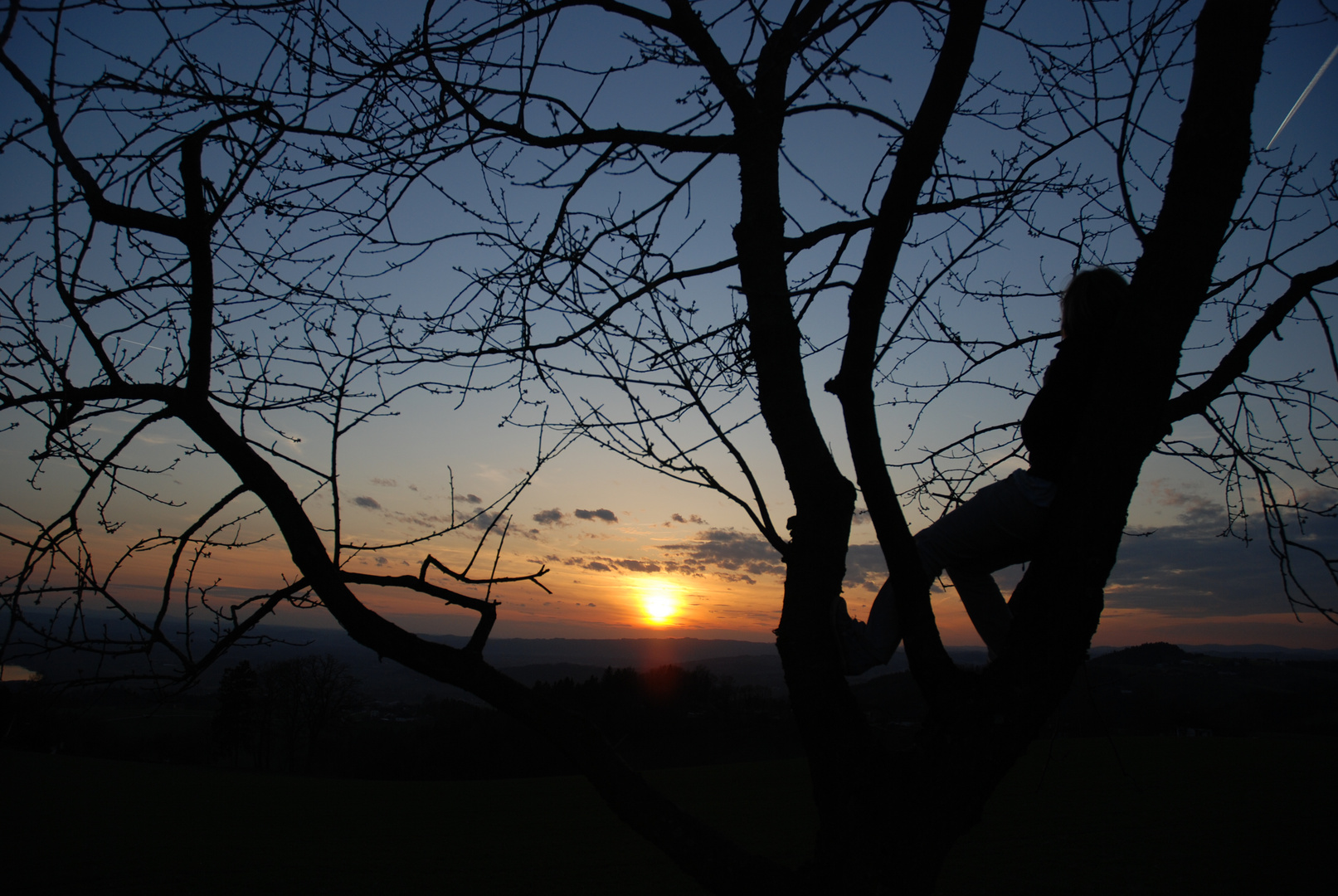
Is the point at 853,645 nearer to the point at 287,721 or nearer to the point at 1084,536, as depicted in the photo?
the point at 1084,536

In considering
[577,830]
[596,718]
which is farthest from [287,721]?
[577,830]

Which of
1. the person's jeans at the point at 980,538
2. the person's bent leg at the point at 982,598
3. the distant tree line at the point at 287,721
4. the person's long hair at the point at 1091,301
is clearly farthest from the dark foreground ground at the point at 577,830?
the person's long hair at the point at 1091,301

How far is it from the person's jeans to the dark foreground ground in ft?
51.3

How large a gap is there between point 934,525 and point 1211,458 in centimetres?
112

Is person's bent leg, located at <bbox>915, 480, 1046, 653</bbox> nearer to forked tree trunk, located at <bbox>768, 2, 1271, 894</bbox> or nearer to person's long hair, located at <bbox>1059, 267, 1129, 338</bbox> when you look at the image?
forked tree trunk, located at <bbox>768, 2, 1271, 894</bbox>

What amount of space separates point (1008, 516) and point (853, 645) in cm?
50

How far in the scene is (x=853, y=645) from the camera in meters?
1.73

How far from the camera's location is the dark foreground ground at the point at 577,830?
15.4 m

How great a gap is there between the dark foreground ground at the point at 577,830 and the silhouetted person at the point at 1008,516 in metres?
15.6

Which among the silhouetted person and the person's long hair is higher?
the person's long hair

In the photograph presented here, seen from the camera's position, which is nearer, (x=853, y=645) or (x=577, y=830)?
(x=853, y=645)

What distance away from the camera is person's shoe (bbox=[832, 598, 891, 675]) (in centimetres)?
170

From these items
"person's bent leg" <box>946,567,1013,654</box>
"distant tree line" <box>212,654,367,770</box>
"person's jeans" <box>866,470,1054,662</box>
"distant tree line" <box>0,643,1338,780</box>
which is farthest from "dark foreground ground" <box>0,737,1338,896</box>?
"person's jeans" <box>866,470,1054,662</box>

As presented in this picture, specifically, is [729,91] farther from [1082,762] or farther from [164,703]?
[1082,762]
